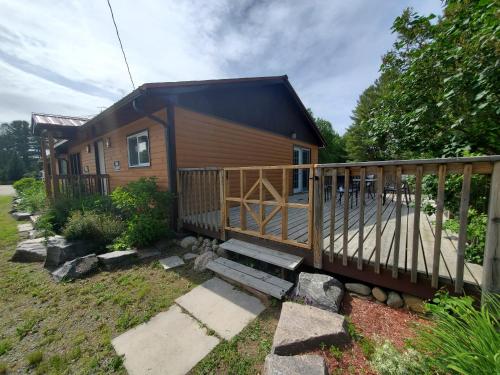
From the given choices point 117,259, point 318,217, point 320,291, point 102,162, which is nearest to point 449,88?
point 318,217

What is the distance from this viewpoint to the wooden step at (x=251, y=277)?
2.58m

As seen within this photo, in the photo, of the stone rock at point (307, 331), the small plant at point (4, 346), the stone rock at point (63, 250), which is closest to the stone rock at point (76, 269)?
the stone rock at point (63, 250)

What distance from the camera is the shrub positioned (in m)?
1.41

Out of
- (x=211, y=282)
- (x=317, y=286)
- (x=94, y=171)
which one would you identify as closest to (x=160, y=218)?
(x=211, y=282)

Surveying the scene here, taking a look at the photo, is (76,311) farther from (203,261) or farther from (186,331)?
→ (203,261)

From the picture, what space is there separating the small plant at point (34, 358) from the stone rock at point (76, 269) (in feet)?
5.13

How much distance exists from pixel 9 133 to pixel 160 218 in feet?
221

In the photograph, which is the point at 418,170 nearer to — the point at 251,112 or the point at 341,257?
the point at 341,257

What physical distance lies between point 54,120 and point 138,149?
3594mm

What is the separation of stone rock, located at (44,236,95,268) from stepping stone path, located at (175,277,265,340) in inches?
108

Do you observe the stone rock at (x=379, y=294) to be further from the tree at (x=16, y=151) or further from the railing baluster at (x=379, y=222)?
the tree at (x=16, y=151)

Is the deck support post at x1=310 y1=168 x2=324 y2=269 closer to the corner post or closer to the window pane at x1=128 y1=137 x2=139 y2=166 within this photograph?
the corner post

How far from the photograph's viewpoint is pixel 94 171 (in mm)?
9180

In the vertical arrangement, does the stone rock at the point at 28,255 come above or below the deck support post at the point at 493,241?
below
